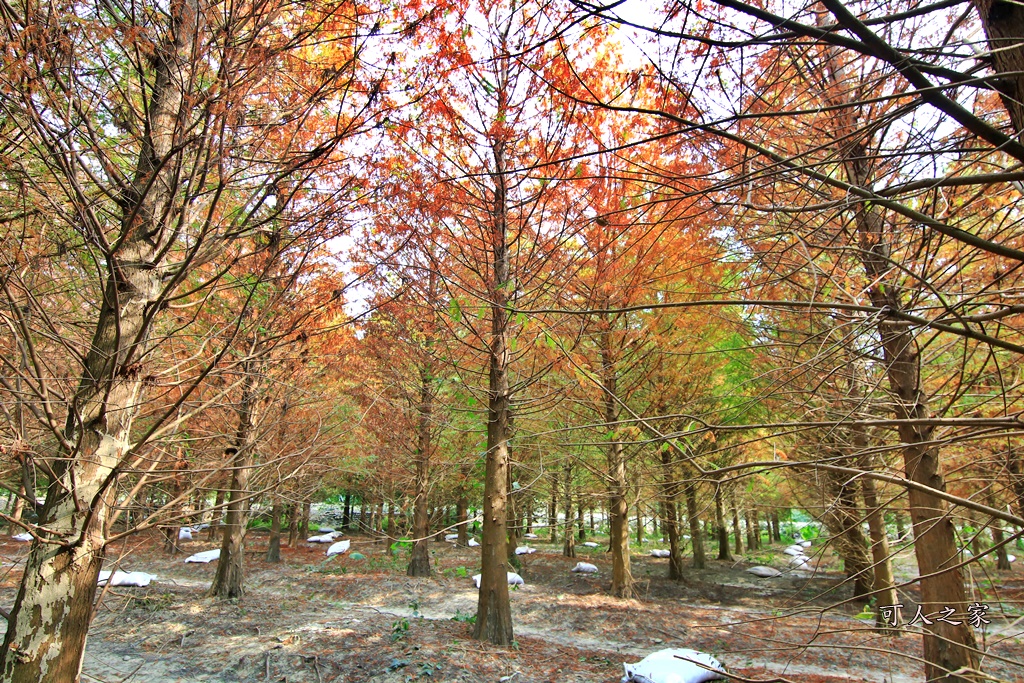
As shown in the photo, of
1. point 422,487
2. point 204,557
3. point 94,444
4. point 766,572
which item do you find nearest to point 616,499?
point 422,487

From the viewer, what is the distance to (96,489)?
245 cm

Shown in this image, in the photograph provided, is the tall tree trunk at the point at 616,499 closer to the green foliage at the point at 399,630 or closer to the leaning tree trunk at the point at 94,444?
the green foliage at the point at 399,630

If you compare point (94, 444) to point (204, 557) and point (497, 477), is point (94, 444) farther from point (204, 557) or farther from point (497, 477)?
point (204, 557)

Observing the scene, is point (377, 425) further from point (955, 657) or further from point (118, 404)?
point (955, 657)

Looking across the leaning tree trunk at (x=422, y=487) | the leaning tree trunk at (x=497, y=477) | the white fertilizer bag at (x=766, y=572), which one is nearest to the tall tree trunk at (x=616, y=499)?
the leaning tree trunk at (x=497, y=477)

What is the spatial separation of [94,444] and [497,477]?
4.46 metres

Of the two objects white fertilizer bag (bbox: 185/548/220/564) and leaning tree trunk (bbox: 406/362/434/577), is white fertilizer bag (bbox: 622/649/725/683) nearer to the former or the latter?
leaning tree trunk (bbox: 406/362/434/577)

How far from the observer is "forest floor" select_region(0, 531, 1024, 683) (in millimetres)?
5906

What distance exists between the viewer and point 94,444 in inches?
97.0

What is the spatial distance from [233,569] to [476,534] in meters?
20.1

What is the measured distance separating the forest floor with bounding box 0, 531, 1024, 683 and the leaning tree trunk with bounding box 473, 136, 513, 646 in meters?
0.36

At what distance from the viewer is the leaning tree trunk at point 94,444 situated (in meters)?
2.16

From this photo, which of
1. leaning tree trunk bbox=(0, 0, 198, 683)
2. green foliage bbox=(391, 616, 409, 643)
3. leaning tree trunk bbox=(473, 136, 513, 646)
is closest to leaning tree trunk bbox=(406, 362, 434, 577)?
green foliage bbox=(391, 616, 409, 643)

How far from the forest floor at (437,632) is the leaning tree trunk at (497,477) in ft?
1.17
